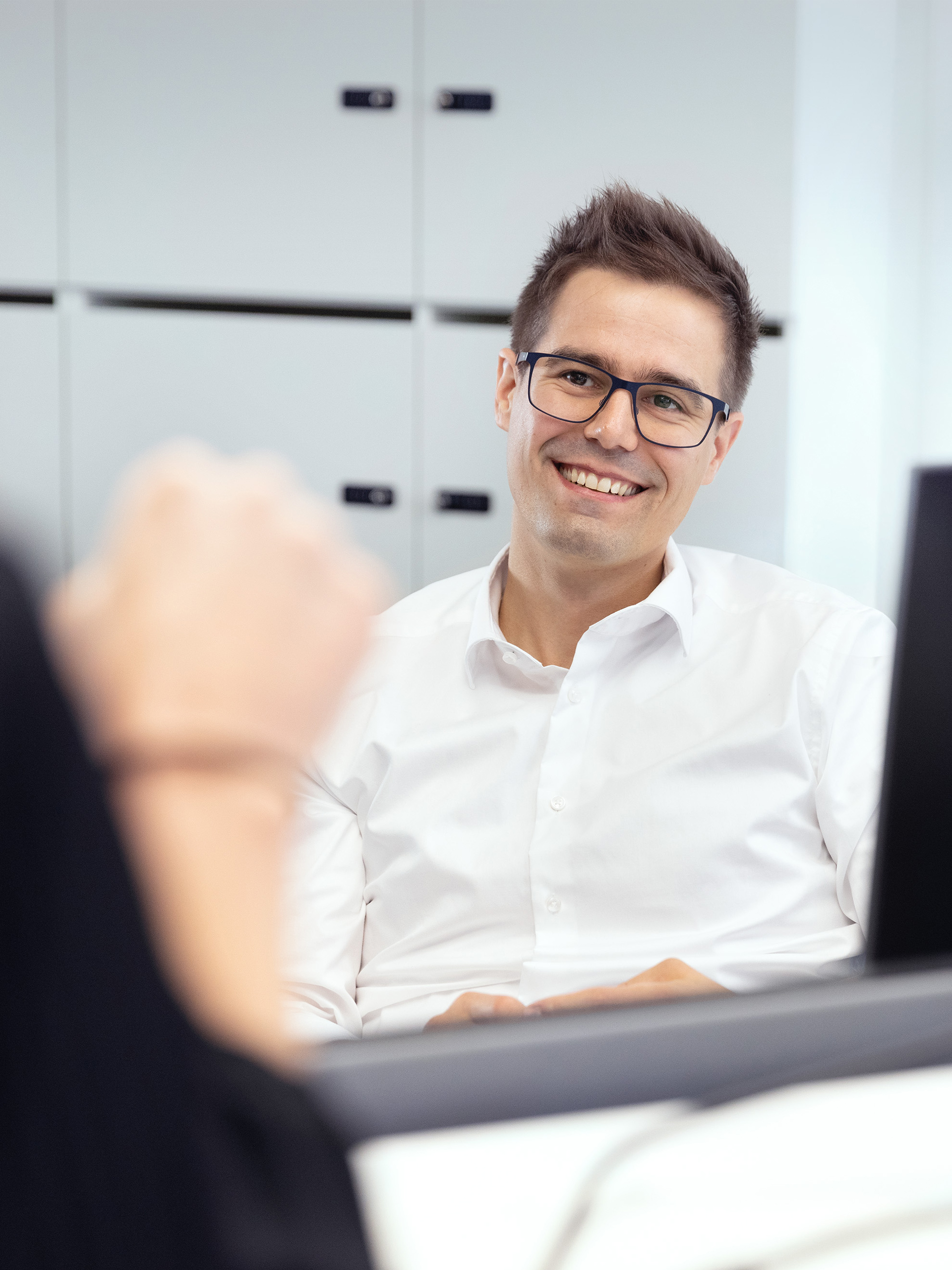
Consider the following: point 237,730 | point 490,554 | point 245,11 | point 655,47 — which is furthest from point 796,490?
point 237,730

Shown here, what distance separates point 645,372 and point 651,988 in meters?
0.52

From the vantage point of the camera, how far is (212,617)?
6.7 inches

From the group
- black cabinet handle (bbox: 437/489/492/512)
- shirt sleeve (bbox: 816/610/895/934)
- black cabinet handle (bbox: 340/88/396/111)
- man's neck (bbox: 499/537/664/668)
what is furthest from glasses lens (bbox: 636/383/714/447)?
black cabinet handle (bbox: 340/88/396/111)

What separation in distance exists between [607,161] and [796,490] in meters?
0.44

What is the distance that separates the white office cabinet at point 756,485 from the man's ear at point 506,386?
0.28 meters

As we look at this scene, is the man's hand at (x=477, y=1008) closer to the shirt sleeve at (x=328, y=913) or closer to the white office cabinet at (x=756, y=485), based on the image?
the shirt sleeve at (x=328, y=913)

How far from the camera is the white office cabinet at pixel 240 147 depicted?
3.88 ft

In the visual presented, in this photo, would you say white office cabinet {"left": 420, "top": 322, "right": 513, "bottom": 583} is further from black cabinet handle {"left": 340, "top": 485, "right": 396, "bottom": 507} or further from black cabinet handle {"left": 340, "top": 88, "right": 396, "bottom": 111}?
black cabinet handle {"left": 340, "top": 88, "right": 396, "bottom": 111}

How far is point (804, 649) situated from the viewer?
86 centimetres

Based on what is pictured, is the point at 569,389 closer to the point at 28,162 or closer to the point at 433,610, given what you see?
the point at 433,610

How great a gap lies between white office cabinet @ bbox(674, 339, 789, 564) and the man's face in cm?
26

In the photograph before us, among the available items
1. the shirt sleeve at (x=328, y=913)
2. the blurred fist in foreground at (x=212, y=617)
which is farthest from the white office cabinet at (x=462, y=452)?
the blurred fist in foreground at (x=212, y=617)

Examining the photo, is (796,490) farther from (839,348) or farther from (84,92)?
(84,92)

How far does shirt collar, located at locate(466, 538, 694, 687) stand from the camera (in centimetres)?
89
